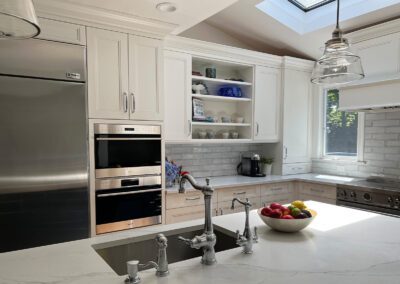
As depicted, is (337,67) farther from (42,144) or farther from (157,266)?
(42,144)

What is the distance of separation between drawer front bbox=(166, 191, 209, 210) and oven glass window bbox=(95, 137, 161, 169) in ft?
1.19

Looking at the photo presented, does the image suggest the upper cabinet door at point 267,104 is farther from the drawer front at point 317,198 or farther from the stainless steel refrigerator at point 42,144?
the stainless steel refrigerator at point 42,144

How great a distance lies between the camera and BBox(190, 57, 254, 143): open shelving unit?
3.46 metres

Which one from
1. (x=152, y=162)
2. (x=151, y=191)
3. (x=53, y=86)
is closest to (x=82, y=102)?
(x=53, y=86)

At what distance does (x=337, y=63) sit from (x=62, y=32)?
1.98 meters

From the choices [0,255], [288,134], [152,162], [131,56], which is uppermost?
[131,56]

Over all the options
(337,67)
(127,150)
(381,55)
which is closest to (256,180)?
(127,150)

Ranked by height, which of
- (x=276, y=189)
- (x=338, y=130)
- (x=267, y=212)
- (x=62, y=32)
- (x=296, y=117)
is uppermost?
(x=62, y=32)

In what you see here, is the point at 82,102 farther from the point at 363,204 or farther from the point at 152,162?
the point at 363,204

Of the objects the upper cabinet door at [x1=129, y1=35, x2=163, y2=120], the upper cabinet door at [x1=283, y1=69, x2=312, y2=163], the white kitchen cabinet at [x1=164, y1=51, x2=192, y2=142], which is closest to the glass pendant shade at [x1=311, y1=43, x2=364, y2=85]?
the upper cabinet door at [x1=129, y1=35, x2=163, y2=120]

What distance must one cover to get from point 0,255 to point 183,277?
819mm

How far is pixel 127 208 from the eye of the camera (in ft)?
8.38

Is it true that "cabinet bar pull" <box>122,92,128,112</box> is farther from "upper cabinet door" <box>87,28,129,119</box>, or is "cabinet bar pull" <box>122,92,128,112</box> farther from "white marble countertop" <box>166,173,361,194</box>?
"white marble countertop" <box>166,173,361,194</box>

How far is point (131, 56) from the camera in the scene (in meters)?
2.59
